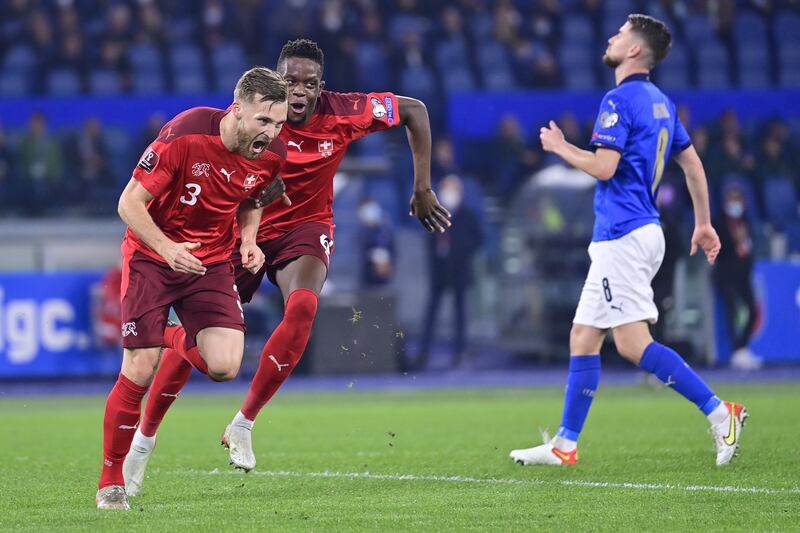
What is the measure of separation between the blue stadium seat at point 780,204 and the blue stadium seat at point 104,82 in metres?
Result: 9.16

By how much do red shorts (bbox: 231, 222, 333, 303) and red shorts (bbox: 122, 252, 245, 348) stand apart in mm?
838

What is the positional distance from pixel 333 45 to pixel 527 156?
12.2ft

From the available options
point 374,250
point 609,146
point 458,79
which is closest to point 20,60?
point 458,79

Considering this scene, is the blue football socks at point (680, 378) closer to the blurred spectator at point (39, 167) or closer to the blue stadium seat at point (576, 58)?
the blurred spectator at point (39, 167)

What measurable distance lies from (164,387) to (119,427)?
50cm

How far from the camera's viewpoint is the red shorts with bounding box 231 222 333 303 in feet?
21.6

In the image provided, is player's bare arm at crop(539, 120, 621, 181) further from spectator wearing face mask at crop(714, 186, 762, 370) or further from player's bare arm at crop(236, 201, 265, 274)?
spectator wearing face mask at crop(714, 186, 762, 370)

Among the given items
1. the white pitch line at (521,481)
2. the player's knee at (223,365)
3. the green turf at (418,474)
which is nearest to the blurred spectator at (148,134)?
the green turf at (418,474)

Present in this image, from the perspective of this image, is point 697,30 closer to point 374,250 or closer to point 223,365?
point 374,250

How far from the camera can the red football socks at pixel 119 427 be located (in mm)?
5371

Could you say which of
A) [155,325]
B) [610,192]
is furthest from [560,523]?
[610,192]

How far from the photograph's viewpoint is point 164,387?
19.3ft

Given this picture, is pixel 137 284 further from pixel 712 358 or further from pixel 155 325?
pixel 712 358

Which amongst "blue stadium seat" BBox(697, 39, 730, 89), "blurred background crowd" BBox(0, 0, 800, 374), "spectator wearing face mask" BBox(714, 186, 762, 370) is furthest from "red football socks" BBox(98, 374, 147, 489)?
"blue stadium seat" BBox(697, 39, 730, 89)
